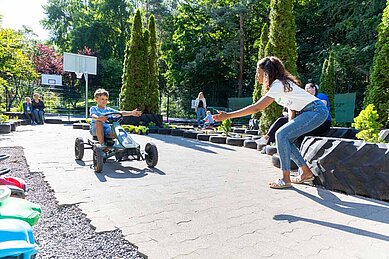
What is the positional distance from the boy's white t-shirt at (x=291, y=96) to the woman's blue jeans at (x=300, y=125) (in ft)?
0.26

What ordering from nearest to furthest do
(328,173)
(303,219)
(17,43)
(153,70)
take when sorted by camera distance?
(303,219) < (328,173) < (17,43) < (153,70)

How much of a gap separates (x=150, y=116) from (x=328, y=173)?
A: 986 centimetres

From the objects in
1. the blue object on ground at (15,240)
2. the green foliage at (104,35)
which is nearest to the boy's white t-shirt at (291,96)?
the blue object on ground at (15,240)

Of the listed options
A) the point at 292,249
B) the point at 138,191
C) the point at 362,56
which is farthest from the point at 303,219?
the point at 362,56

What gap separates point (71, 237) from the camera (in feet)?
7.25

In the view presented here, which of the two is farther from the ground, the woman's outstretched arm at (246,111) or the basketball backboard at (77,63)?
the basketball backboard at (77,63)

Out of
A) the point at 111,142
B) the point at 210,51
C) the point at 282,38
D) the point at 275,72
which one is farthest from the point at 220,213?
the point at 210,51

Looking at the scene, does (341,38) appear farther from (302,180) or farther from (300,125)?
(300,125)

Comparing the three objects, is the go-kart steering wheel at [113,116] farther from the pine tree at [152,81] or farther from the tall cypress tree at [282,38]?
the pine tree at [152,81]

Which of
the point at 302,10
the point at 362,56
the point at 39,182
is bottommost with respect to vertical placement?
the point at 39,182

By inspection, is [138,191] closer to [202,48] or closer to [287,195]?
[287,195]

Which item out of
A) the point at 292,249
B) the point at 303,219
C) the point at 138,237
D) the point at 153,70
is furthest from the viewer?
the point at 153,70

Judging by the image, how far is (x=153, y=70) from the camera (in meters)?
13.9

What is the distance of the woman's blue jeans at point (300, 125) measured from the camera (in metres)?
3.44
